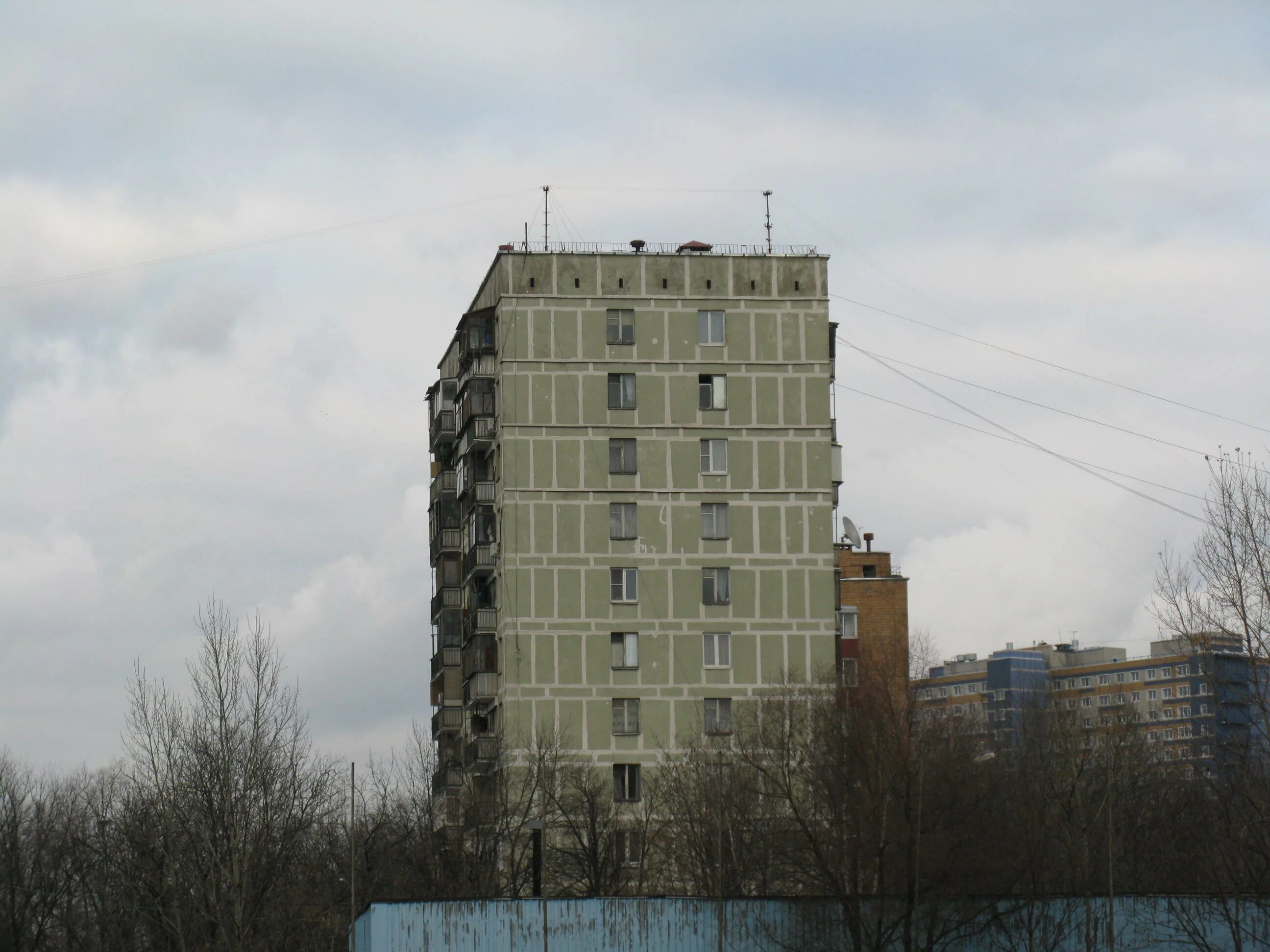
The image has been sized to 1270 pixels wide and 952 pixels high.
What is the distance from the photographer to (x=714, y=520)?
8912 cm

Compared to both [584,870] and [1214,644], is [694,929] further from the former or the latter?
[1214,644]

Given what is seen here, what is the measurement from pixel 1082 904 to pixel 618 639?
27873mm

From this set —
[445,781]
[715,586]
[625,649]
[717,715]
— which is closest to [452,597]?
[445,781]

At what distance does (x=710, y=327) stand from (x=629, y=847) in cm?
2445

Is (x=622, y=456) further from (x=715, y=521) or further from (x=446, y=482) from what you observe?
(x=446, y=482)

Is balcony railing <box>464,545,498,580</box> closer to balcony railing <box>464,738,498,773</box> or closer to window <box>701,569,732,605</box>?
balcony railing <box>464,738,498,773</box>

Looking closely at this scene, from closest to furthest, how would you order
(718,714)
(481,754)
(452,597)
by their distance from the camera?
1. (718,714)
2. (481,754)
3. (452,597)

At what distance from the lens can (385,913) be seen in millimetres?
61031

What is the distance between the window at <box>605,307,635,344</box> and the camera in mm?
89812

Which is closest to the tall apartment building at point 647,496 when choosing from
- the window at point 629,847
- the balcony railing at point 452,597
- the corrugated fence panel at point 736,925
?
the window at point 629,847

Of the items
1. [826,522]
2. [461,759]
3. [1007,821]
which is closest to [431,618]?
[461,759]

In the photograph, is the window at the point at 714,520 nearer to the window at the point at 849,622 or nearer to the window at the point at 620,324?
the window at the point at 620,324

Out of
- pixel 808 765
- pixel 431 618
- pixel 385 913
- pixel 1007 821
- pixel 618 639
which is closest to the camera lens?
pixel 385 913

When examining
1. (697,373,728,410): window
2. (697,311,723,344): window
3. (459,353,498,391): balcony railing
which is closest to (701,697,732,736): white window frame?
(697,373,728,410): window
